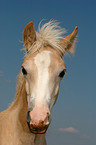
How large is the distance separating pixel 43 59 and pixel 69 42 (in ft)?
5.01

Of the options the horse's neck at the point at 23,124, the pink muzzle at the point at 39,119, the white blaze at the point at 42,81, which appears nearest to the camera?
the pink muzzle at the point at 39,119

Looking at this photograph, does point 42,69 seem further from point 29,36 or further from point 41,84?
point 29,36

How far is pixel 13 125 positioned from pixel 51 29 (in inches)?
106

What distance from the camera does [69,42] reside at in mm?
Result: 5824

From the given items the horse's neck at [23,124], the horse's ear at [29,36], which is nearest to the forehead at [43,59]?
A: the horse's ear at [29,36]

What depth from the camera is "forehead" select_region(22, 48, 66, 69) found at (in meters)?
4.49

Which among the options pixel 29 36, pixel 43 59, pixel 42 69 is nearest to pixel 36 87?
pixel 42 69

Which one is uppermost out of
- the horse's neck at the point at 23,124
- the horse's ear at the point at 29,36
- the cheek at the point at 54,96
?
the horse's ear at the point at 29,36

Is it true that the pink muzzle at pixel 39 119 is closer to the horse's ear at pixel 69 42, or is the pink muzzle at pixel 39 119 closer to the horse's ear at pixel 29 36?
the horse's ear at pixel 29 36

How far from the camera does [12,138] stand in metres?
4.74

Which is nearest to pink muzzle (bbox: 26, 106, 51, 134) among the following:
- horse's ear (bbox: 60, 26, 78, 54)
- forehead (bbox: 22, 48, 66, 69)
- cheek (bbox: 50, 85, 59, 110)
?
cheek (bbox: 50, 85, 59, 110)

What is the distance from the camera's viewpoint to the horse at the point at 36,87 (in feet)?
12.9

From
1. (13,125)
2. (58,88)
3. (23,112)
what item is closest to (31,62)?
(58,88)

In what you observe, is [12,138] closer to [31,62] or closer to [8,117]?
[8,117]
